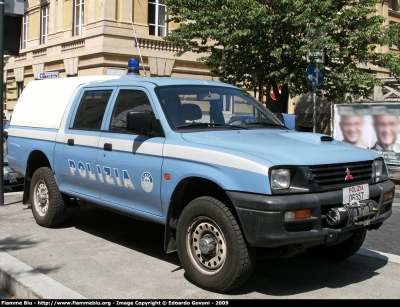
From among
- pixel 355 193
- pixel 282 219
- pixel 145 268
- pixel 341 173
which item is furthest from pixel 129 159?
pixel 355 193

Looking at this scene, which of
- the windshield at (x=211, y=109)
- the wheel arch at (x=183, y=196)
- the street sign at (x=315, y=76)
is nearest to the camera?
the wheel arch at (x=183, y=196)

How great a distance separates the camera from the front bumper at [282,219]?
419 cm

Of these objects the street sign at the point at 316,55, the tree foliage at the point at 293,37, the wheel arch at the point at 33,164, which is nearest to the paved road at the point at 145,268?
the wheel arch at the point at 33,164

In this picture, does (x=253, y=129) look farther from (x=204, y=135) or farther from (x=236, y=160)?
(x=236, y=160)

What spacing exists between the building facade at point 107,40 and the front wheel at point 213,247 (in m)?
15.1

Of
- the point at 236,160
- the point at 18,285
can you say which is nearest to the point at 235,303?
the point at 236,160

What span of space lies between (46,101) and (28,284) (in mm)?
3462

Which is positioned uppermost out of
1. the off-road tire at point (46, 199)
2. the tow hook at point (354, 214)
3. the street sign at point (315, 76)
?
the street sign at point (315, 76)

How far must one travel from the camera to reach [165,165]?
16.8 ft

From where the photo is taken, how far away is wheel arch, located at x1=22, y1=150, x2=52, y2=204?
7.43m

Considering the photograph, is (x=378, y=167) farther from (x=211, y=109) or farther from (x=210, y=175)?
(x=211, y=109)

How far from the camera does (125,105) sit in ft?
19.6

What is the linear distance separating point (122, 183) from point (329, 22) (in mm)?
10599

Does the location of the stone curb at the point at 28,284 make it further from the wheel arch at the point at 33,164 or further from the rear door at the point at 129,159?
the wheel arch at the point at 33,164
